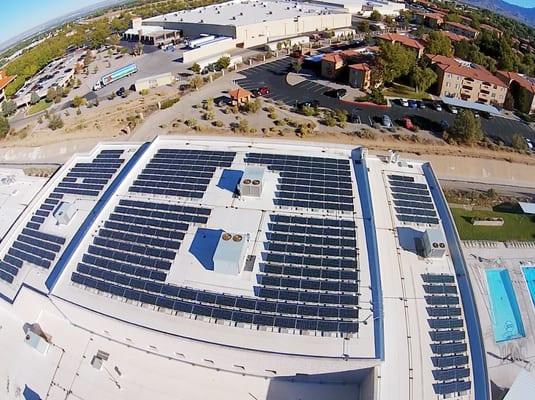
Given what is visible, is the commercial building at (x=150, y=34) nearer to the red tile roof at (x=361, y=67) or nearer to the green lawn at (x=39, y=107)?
the green lawn at (x=39, y=107)

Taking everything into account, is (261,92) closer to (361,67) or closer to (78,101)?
(361,67)

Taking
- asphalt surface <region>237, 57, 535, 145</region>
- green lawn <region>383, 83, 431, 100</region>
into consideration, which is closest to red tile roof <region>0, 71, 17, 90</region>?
asphalt surface <region>237, 57, 535, 145</region>

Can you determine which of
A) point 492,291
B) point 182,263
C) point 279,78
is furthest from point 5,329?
point 279,78

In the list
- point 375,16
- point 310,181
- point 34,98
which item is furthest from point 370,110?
point 34,98

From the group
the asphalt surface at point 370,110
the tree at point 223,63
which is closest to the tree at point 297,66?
the asphalt surface at point 370,110

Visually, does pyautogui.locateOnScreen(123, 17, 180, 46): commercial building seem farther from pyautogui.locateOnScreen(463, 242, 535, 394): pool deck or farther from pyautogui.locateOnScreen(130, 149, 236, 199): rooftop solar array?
pyautogui.locateOnScreen(463, 242, 535, 394): pool deck

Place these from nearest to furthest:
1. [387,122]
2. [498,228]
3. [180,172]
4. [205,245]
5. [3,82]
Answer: [205,245]
[180,172]
[498,228]
[387,122]
[3,82]

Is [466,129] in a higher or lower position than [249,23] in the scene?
lower
